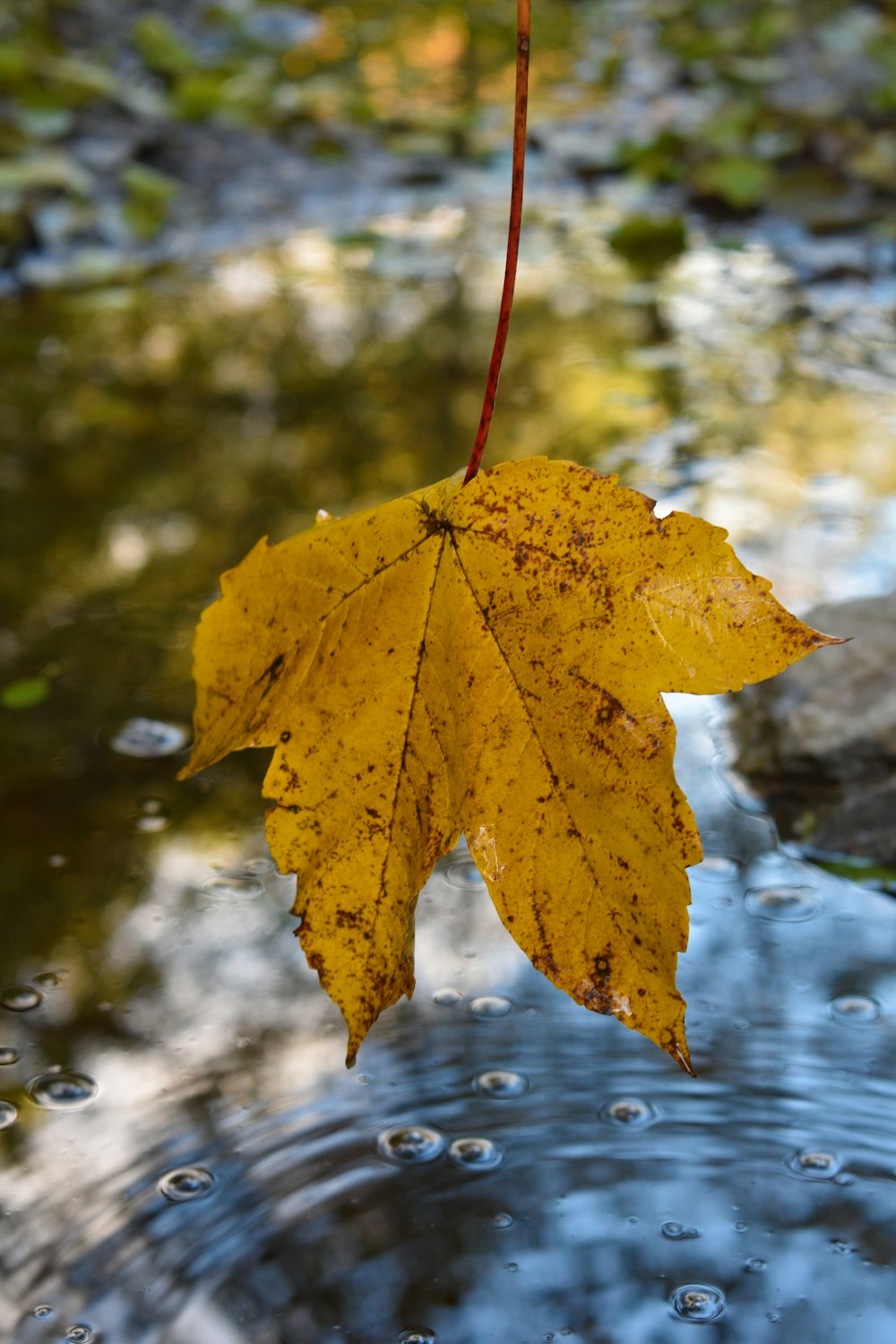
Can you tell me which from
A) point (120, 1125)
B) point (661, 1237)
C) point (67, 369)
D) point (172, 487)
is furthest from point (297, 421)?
point (661, 1237)

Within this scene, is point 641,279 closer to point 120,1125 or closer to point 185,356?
point 185,356

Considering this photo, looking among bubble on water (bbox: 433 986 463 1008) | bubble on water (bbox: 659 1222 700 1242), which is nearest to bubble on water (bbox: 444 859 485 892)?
bubble on water (bbox: 433 986 463 1008)

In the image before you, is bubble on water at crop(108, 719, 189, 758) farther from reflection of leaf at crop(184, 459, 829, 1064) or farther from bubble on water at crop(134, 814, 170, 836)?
reflection of leaf at crop(184, 459, 829, 1064)

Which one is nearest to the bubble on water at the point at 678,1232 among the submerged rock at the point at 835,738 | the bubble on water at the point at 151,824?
the submerged rock at the point at 835,738

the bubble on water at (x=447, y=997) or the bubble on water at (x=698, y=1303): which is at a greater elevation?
the bubble on water at (x=698, y=1303)

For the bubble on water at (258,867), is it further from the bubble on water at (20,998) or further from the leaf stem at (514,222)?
the leaf stem at (514,222)

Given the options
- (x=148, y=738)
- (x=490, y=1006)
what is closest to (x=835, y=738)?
(x=490, y=1006)
